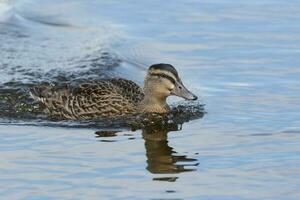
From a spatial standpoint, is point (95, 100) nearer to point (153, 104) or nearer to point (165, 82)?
point (153, 104)

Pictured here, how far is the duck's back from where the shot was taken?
55.5 feet

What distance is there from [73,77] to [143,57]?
148cm

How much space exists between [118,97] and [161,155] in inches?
106

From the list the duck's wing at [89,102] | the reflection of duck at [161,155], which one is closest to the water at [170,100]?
the reflection of duck at [161,155]

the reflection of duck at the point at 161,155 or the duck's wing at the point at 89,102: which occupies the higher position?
the duck's wing at the point at 89,102

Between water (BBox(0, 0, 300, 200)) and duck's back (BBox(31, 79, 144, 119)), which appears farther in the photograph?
duck's back (BBox(31, 79, 144, 119))

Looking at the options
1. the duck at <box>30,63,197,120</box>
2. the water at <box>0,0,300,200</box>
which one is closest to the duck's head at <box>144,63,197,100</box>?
the duck at <box>30,63,197,120</box>

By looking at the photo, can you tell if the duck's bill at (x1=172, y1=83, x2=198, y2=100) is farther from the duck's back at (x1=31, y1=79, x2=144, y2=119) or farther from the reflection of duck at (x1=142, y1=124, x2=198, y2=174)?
the duck's back at (x1=31, y1=79, x2=144, y2=119)

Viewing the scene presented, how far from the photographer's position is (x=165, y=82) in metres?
16.5

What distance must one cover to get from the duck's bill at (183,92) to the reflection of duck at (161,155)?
0.43m

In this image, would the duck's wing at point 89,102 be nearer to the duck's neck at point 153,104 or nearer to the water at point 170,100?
the duck's neck at point 153,104

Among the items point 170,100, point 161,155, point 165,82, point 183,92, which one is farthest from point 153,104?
point 161,155

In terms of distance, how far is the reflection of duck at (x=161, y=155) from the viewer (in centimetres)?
1373

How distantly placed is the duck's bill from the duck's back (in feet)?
2.65
